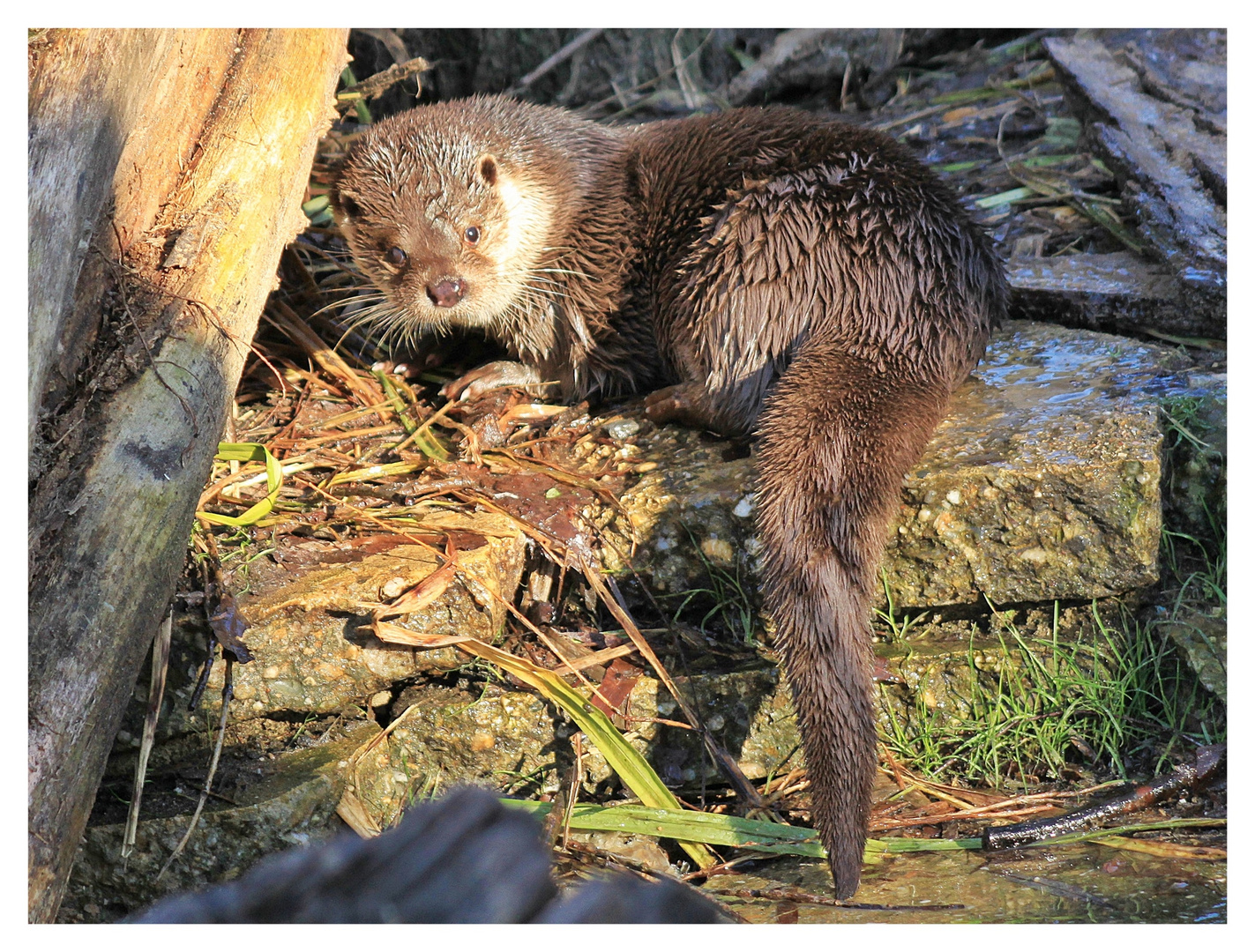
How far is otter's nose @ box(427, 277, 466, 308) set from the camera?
2.31 metres

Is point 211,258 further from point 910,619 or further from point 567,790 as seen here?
point 910,619

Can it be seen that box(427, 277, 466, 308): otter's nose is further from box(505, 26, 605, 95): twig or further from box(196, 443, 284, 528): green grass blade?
box(505, 26, 605, 95): twig

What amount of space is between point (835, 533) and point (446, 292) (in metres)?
1.07

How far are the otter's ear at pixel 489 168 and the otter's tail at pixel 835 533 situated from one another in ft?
2.83

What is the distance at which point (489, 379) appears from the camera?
2555 millimetres

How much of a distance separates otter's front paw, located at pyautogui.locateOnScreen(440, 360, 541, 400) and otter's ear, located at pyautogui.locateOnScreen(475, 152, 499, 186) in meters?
0.42

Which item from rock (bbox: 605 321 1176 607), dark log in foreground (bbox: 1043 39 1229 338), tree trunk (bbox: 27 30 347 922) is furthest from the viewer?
dark log in foreground (bbox: 1043 39 1229 338)

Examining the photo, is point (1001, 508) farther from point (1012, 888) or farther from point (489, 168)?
point (489, 168)

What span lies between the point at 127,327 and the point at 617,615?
0.90 meters

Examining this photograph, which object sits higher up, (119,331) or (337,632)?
(119,331)

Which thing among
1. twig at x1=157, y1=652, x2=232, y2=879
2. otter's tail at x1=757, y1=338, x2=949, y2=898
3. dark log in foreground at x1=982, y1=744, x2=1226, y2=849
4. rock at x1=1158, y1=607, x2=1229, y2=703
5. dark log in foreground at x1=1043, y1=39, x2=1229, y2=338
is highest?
dark log in foreground at x1=1043, y1=39, x2=1229, y2=338

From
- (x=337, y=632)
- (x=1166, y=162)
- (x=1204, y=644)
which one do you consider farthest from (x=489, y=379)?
(x=1166, y=162)

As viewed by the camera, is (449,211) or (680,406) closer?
(680,406)

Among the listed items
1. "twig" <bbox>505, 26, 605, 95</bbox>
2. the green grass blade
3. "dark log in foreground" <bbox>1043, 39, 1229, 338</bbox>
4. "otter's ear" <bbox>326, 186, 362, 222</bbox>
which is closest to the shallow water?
the green grass blade
